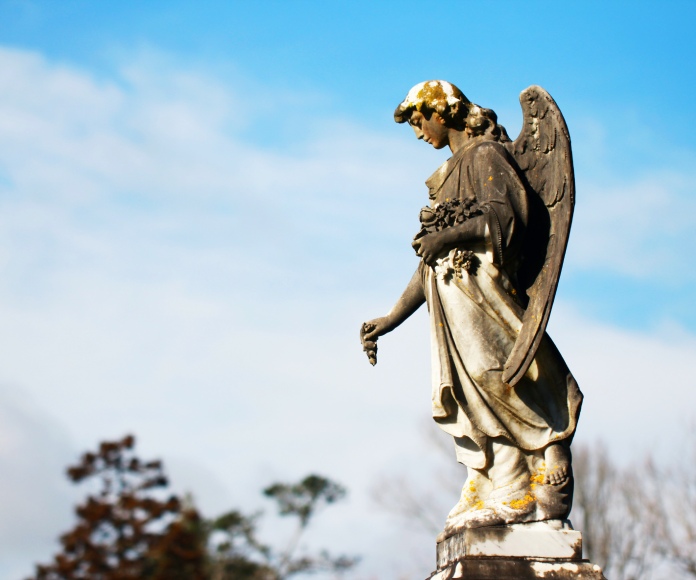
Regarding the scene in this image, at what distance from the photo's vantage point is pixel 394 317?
7.44m

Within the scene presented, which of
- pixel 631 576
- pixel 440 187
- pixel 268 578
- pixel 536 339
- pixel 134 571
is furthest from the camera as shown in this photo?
pixel 268 578

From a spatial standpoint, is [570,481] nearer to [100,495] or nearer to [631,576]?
[631,576]

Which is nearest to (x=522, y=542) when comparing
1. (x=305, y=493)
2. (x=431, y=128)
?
(x=431, y=128)

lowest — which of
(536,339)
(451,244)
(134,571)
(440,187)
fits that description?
(536,339)

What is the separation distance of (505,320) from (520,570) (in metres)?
1.45

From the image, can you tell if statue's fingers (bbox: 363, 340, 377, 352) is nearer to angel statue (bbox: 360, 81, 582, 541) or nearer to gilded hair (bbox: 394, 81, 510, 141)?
angel statue (bbox: 360, 81, 582, 541)

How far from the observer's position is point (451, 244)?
22.4 feet

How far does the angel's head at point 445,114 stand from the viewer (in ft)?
23.9

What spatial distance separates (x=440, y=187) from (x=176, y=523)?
28.8 m

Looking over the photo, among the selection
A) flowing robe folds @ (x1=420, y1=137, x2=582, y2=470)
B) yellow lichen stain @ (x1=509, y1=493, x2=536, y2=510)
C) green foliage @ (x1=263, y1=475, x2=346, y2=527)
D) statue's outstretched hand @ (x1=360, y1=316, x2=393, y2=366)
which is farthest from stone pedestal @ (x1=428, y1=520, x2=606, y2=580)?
green foliage @ (x1=263, y1=475, x2=346, y2=527)

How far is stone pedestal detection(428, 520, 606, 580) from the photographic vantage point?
241 inches

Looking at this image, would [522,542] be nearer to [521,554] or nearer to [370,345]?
[521,554]

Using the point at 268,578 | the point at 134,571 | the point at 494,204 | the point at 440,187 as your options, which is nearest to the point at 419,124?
the point at 440,187

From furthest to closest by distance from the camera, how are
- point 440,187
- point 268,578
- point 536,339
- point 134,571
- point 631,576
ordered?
point 268,578, point 134,571, point 631,576, point 440,187, point 536,339
